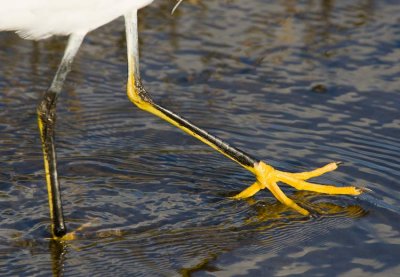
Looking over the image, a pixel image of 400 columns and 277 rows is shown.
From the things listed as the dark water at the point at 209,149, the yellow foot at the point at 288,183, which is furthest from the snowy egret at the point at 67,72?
the dark water at the point at 209,149

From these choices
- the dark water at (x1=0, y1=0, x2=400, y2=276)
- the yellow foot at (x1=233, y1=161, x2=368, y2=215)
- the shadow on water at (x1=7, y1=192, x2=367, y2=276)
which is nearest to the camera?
the shadow on water at (x1=7, y1=192, x2=367, y2=276)

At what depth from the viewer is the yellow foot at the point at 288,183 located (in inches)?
212

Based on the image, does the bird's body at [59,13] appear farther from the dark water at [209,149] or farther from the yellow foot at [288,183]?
the yellow foot at [288,183]

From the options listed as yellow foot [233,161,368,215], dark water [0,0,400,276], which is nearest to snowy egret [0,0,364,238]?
yellow foot [233,161,368,215]

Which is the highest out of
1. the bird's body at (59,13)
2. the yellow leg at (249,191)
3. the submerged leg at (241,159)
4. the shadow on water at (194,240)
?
the bird's body at (59,13)

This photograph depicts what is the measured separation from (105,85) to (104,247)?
2.16 meters

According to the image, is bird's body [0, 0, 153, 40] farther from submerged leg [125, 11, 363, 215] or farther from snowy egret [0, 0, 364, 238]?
submerged leg [125, 11, 363, 215]

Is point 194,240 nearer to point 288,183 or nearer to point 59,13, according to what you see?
point 288,183

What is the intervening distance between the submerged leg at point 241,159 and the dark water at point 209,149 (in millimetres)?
70

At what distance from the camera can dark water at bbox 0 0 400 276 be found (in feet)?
16.2

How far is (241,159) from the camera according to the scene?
5.45 metres

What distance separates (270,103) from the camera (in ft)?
21.8

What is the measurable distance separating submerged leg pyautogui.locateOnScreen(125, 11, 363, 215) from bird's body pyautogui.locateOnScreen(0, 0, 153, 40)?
0.48 m

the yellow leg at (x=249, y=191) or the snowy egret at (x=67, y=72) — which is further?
the yellow leg at (x=249, y=191)
